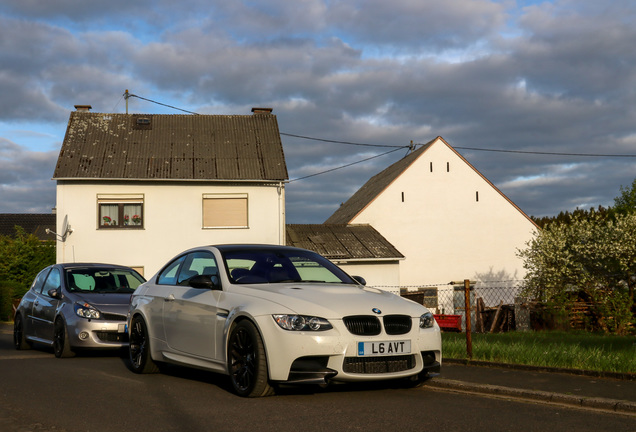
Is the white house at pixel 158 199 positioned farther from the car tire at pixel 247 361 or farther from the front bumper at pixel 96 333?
the car tire at pixel 247 361

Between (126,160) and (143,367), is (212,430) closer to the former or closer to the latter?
(143,367)

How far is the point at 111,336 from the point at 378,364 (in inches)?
234

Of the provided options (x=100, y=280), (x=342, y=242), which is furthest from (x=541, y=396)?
(x=342, y=242)

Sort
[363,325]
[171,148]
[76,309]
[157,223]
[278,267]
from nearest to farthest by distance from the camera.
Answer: [363,325] → [278,267] → [76,309] → [157,223] → [171,148]

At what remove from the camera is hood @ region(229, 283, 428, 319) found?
692 centimetres

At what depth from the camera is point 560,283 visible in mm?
29875

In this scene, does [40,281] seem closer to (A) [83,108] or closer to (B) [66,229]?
(B) [66,229]

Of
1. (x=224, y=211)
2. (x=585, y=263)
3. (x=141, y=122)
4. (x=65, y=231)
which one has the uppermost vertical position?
(x=141, y=122)

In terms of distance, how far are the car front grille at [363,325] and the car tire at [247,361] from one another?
825 millimetres

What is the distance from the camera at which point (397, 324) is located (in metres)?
7.17

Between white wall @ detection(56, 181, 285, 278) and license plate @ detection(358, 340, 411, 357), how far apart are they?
23626 mm

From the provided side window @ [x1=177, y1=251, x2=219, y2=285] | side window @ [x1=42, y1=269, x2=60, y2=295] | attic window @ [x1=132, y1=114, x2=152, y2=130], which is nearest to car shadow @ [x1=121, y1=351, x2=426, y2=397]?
side window @ [x1=177, y1=251, x2=219, y2=285]

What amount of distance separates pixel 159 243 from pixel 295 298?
2459 centimetres

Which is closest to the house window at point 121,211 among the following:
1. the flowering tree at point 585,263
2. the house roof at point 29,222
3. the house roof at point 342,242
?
the house roof at point 342,242
